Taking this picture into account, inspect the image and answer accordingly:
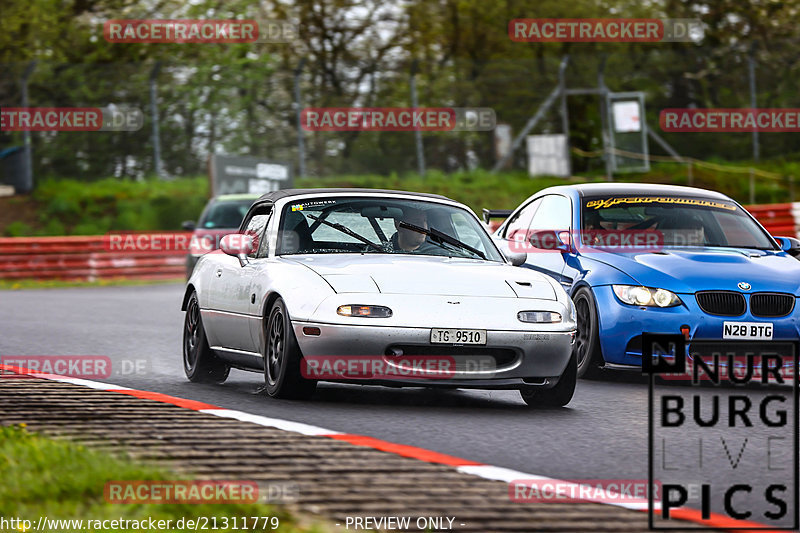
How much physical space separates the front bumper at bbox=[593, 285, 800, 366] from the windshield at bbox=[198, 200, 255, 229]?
11831mm

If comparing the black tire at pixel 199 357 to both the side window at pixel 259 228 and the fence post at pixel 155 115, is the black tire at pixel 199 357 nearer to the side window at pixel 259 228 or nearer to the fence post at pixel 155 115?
the side window at pixel 259 228

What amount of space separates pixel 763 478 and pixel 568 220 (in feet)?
18.0

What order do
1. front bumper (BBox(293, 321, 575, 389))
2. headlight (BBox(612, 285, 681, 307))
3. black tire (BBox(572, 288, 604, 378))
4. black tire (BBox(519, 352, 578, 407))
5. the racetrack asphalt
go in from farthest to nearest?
1. black tire (BBox(572, 288, 604, 378))
2. headlight (BBox(612, 285, 681, 307))
3. black tire (BBox(519, 352, 578, 407))
4. front bumper (BBox(293, 321, 575, 389))
5. the racetrack asphalt

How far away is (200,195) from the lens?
31.4m

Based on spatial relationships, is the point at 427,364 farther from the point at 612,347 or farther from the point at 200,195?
the point at 200,195

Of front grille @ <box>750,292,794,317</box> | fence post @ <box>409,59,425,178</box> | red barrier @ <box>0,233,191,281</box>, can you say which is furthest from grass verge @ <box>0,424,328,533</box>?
fence post @ <box>409,59,425,178</box>

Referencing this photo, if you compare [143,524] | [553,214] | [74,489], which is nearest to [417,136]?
[553,214]

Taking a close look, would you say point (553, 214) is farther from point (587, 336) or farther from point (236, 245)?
point (236, 245)

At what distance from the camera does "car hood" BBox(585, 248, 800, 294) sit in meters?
10.3

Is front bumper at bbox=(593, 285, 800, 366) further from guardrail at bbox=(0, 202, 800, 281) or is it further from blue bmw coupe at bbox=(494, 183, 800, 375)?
guardrail at bbox=(0, 202, 800, 281)

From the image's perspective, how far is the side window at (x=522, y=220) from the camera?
12773mm

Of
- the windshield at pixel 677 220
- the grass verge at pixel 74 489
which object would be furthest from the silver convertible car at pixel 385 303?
the grass verge at pixel 74 489

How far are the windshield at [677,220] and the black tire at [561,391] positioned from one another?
108 inches

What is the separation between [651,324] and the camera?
1030 cm
